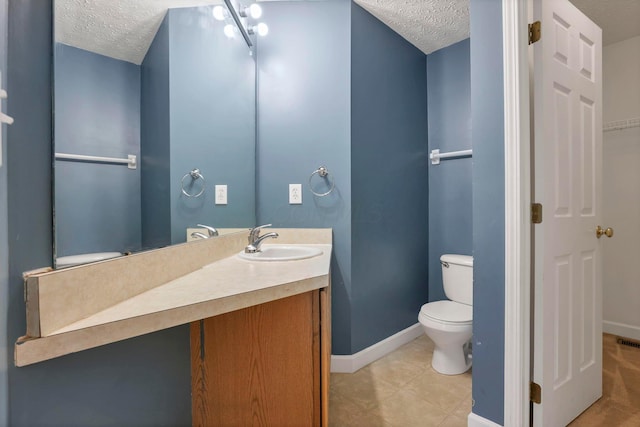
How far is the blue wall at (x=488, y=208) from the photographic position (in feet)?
4.17

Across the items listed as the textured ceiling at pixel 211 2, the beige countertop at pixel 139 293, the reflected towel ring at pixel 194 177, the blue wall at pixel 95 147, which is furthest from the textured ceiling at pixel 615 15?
the blue wall at pixel 95 147

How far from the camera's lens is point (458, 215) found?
236 cm

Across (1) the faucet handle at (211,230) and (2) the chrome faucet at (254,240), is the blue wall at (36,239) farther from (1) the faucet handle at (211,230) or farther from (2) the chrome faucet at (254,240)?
(2) the chrome faucet at (254,240)

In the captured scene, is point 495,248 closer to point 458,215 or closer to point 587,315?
point 587,315

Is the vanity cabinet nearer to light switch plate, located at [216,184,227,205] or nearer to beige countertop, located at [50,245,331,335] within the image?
beige countertop, located at [50,245,331,335]

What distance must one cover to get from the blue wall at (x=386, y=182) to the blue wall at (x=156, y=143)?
1.15 metres

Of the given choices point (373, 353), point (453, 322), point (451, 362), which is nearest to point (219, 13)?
point (453, 322)

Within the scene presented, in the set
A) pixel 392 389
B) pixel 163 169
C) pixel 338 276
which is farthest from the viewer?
pixel 338 276

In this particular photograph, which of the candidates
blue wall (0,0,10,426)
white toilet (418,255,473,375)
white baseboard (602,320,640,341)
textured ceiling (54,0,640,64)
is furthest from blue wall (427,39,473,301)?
blue wall (0,0,10,426)

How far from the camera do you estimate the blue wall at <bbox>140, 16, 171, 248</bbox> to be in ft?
3.06

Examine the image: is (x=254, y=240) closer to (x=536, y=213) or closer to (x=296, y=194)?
(x=296, y=194)

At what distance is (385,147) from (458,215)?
33.2 inches

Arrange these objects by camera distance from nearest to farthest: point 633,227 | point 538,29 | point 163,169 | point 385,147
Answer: point 163,169, point 538,29, point 385,147, point 633,227

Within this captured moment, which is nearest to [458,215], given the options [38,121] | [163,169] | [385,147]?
[385,147]
